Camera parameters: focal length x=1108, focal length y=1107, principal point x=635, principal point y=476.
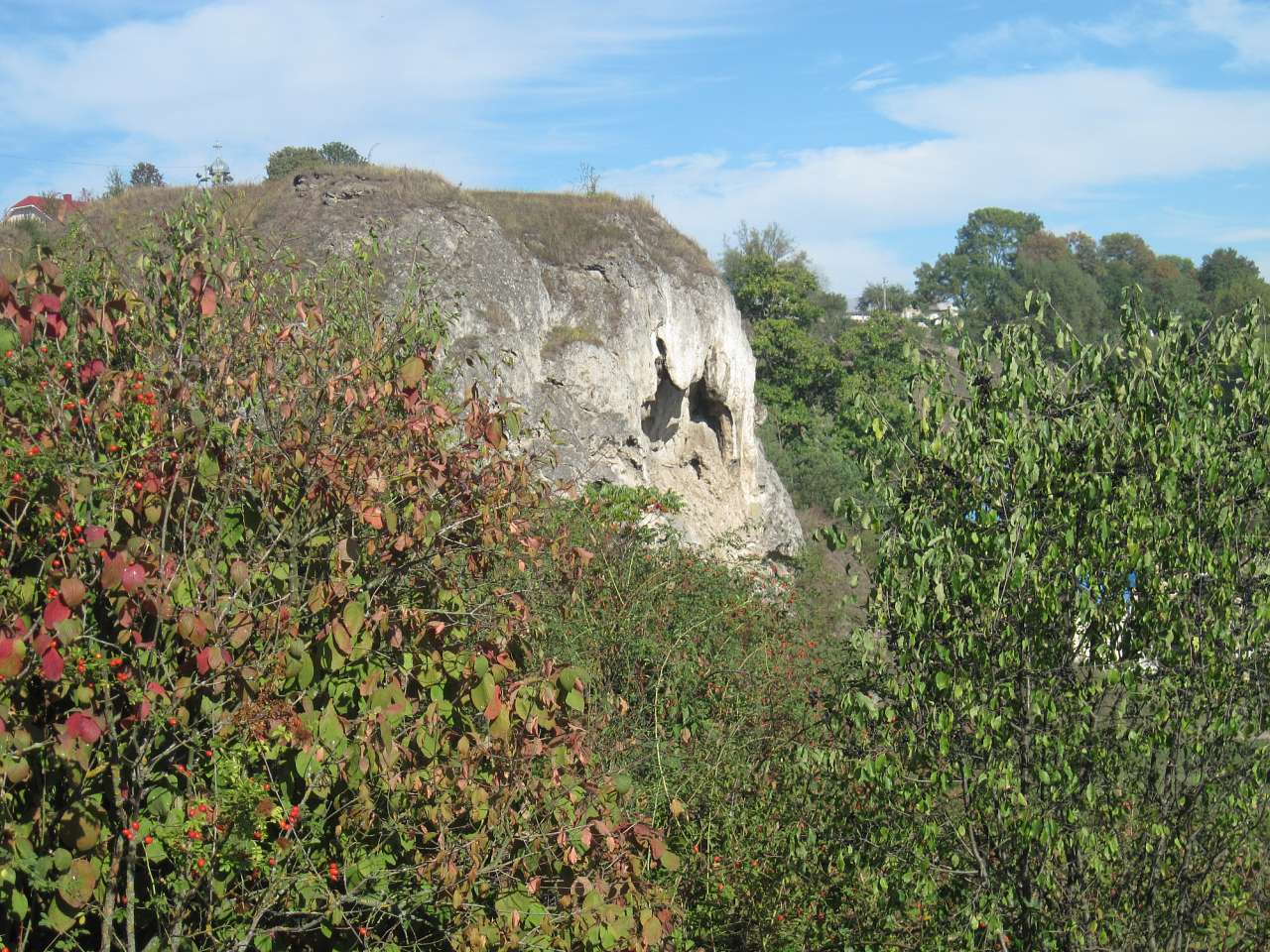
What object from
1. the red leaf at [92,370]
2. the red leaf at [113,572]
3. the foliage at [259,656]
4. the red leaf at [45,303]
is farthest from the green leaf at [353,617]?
the red leaf at [45,303]

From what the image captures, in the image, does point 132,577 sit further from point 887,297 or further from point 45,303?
point 887,297

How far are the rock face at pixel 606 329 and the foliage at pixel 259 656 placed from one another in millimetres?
13421

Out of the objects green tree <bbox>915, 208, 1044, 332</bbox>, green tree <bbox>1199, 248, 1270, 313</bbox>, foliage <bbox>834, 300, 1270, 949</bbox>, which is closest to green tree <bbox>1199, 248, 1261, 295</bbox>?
green tree <bbox>1199, 248, 1270, 313</bbox>

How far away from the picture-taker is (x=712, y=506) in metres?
25.4

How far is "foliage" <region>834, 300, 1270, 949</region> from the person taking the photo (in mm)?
4570

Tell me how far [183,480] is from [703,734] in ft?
19.4

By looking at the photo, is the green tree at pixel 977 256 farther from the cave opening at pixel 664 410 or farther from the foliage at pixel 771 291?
the cave opening at pixel 664 410

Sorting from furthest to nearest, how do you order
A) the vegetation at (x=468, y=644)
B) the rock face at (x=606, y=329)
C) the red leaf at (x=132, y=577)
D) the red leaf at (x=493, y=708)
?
1. the rock face at (x=606, y=329)
2. the red leaf at (x=493, y=708)
3. the vegetation at (x=468, y=644)
4. the red leaf at (x=132, y=577)

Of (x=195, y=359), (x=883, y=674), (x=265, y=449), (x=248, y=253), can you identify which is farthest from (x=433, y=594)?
(x=883, y=674)

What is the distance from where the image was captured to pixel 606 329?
72.7 ft

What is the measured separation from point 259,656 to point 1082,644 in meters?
3.38

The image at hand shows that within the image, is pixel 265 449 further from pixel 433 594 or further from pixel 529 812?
pixel 529 812

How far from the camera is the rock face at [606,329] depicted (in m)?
20.0

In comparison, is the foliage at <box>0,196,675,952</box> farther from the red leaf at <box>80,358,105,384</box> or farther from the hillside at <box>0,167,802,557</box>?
the hillside at <box>0,167,802,557</box>
